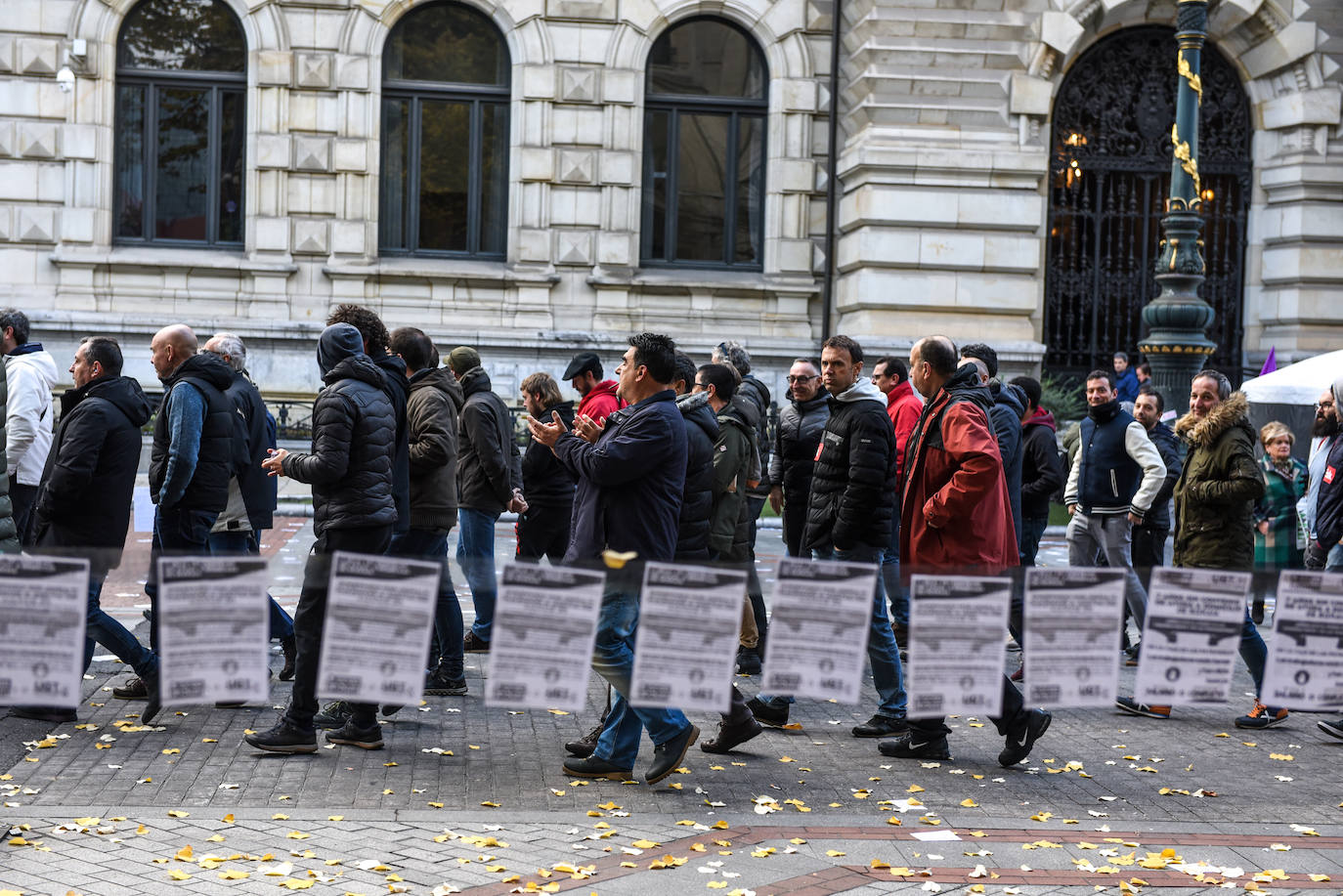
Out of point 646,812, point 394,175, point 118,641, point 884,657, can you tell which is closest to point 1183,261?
point 884,657

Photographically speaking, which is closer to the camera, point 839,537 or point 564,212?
point 839,537

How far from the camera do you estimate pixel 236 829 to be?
6094 mm

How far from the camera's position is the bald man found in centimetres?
830

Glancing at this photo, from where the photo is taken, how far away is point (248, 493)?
903 cm

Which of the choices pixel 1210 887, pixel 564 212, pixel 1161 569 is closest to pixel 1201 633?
pixel 1161 569

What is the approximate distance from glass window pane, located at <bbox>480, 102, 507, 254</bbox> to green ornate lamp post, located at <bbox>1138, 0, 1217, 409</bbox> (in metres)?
9.83

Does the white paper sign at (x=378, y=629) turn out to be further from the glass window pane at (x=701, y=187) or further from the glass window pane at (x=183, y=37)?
the glass window pane at (x=183, y=37)

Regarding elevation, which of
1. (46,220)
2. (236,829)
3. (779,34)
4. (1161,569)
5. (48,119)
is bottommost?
(236,829)

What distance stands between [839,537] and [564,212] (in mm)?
13207

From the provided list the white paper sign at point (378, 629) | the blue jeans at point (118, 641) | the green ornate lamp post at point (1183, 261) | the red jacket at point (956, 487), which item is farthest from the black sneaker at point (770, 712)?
the green ornate lamp post at point (1183, 261)

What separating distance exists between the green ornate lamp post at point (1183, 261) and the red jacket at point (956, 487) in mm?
6576

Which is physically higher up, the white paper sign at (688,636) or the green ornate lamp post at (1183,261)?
the green ornate lamp post at (1183,261)

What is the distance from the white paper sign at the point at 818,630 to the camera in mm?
5438

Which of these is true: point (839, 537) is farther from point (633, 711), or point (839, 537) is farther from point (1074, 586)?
point (1074, 586)
